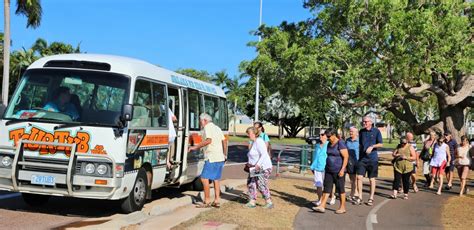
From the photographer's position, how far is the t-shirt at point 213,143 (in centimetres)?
973

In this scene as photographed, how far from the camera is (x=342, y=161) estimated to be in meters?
10.4

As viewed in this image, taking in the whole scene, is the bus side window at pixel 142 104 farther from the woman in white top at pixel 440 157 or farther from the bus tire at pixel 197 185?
the woman in white top at pixel 440 157

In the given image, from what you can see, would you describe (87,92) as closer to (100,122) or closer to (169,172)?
(100,122)

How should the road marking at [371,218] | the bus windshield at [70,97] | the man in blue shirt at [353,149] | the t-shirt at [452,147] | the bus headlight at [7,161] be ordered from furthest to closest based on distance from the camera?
the t-shirt at [452,147]
the man in blue shirt at [353,149]
the road marking at [371,218]
the bus windshield at [70,97]
the bus headlight at [7,161]

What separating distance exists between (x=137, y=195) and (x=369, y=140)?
5621 millimetres

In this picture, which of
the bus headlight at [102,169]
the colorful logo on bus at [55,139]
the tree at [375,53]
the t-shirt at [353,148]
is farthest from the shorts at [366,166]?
the tree at [375,53]

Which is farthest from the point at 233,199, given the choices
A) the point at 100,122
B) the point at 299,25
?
the point at 299,25

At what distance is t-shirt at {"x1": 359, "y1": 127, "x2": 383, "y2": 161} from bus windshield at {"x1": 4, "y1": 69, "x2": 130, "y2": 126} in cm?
592

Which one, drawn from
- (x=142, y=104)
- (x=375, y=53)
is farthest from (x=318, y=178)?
(x=375, y=53)

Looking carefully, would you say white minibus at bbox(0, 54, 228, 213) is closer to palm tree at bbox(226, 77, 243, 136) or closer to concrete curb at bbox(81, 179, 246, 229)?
concrete curb at bbox(81, 179, 246, 229)

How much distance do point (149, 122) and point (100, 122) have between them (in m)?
1.26

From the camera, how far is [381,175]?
69.9ft

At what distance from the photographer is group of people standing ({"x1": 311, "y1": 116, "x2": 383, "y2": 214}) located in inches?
409

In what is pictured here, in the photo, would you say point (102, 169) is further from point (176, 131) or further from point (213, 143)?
point (176, 131)
